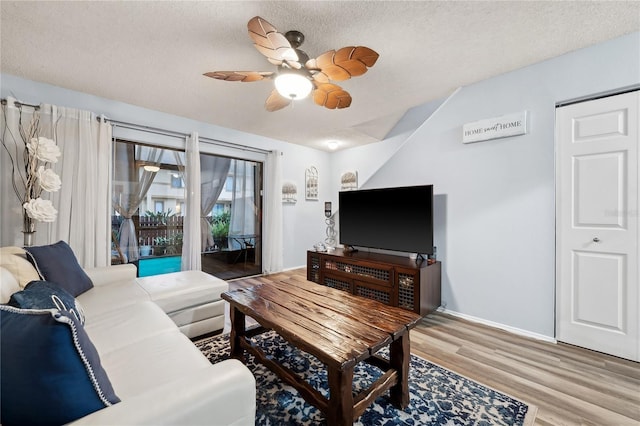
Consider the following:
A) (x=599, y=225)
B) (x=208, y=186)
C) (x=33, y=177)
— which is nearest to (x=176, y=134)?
(x=208, y=186)

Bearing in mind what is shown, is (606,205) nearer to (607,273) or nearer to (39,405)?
(607,273)

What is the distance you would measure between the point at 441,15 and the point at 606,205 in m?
1.92

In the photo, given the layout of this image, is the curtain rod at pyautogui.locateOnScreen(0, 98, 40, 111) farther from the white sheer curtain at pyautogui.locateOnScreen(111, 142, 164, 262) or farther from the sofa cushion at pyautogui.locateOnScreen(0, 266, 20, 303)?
the sofa cushion at pyautogui.locateOnScreen(0, 266, 20, 303)

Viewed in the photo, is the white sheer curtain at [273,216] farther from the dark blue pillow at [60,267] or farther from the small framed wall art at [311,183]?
the dark blue pillow at [60,267]

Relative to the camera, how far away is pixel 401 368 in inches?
57.6

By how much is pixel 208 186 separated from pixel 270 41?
277 cm

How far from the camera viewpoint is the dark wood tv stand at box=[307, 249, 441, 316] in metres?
2.53

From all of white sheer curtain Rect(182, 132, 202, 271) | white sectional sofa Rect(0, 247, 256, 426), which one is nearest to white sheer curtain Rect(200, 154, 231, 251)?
white sheer curtain Rect(182, 132, 202, 271)

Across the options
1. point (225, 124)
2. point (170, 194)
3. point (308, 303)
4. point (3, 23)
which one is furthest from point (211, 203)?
point (308, 303)

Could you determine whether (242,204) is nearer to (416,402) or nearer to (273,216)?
(273,216)

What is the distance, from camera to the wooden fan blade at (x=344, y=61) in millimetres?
1568

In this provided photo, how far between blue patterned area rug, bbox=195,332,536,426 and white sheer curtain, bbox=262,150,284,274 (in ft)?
7.92

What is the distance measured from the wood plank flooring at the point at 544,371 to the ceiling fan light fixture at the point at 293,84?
2.20 metres

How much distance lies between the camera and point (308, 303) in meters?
1.78
